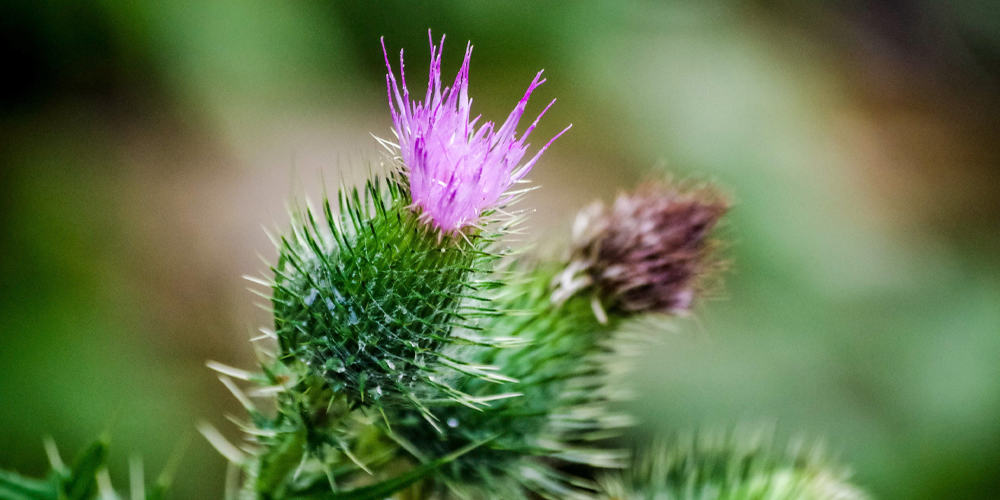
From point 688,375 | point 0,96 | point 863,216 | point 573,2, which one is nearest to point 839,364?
point 688,375

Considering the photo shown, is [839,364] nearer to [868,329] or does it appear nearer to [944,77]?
[868,329]

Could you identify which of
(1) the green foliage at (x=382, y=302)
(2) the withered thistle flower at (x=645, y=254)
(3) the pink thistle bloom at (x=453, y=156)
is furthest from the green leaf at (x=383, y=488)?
(2) the withered thistle flower at (x=645, y=254)

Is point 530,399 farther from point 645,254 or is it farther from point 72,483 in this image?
point 72,483

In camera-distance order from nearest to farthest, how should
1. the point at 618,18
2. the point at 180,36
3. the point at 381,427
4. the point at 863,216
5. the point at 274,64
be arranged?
the point at 381,427 → the point at 180,36 → the point at 274,64 → the point at 863,216 → the point at 618,18

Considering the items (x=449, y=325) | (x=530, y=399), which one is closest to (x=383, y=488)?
(x=449, y=325)

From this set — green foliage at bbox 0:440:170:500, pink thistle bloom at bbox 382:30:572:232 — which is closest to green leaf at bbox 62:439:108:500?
green foliage at bbox 0:440:170:500
